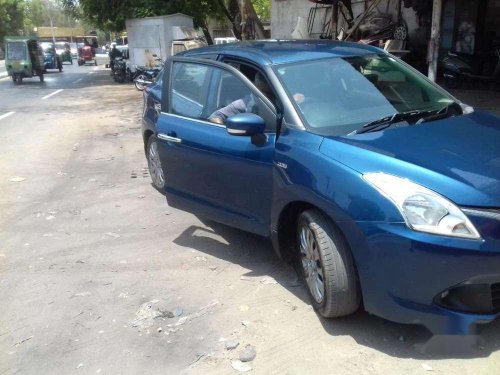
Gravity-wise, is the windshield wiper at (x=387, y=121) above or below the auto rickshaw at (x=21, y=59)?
above

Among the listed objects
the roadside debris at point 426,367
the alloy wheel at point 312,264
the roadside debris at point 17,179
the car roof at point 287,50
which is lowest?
the roadside debris at point 17,179

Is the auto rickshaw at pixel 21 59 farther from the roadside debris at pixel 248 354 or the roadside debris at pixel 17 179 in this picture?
the roadside debris at pixel 248 354

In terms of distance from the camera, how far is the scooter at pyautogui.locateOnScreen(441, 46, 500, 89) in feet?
42.4

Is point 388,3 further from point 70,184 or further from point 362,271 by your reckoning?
point 362,271

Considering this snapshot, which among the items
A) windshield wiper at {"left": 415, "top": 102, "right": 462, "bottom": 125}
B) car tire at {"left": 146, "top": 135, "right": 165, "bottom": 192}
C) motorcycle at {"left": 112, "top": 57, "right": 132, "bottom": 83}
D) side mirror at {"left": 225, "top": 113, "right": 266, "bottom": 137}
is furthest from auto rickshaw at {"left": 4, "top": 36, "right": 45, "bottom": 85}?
windshield wiper at {"left": 415, "top": 102, "right": 462, "bottom": 125}

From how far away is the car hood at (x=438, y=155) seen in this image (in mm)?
2766

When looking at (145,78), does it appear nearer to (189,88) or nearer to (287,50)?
(189,88)

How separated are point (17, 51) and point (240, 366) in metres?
26.8

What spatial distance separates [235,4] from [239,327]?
21117mm

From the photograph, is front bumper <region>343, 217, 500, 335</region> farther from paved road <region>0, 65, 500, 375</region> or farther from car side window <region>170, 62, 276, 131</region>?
car side window <region>170, 62, 276, 131</region>

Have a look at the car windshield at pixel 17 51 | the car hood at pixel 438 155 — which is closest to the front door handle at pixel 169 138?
the car hood at pixel 438 155

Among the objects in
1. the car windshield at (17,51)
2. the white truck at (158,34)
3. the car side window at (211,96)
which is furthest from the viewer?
the car windshield at (17,51)

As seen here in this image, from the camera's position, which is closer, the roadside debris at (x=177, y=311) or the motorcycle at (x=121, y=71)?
the roadside debris at (x=177, y=311)

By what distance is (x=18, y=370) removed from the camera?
3.20m
